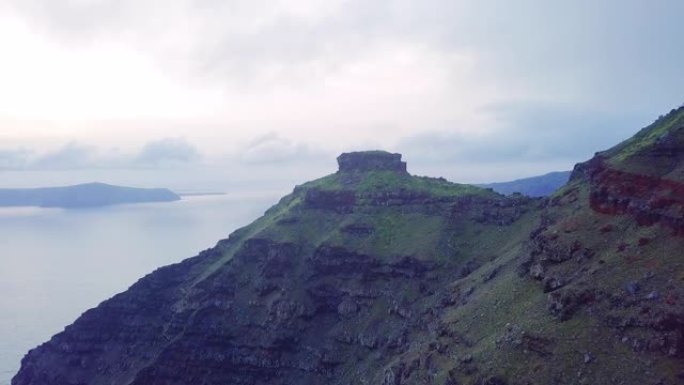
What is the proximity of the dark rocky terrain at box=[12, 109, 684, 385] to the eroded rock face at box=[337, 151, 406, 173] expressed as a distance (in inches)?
15.3

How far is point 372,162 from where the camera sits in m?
173

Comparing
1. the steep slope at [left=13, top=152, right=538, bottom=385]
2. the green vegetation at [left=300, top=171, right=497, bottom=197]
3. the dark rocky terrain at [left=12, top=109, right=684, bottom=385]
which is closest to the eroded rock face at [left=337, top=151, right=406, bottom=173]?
the dark rocky terrain at [left=12, top=109, right=684, bottom=385]

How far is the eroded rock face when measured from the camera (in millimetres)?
172250

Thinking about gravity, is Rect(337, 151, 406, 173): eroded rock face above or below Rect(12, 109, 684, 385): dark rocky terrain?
above

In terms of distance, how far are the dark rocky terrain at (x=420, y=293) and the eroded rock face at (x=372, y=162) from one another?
0.39m

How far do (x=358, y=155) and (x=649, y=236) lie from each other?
10491 centimetres

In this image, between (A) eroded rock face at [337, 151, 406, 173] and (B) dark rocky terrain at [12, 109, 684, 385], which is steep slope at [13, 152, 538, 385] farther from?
(A) eroded rock face at [337, 151, 406, 173]

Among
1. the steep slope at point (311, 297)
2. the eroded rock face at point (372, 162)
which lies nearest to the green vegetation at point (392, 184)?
the steep slope at point (311, 297)

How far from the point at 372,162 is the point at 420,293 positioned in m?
55.7

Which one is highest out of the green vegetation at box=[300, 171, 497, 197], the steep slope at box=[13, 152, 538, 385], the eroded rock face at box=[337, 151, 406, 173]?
the eroded rock face at box=[337, 151, 406, 173]

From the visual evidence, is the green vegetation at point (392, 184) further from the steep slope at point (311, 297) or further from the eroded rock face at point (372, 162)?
the eroded rock face at point (372, 162)

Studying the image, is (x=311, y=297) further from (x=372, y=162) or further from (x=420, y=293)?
(x=372, y=162)

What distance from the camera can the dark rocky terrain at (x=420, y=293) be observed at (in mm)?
70000

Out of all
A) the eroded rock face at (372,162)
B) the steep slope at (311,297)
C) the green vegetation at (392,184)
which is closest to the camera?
the steep slope at (311,297)
